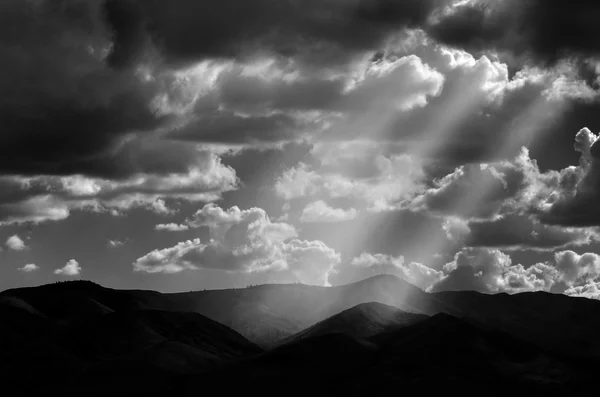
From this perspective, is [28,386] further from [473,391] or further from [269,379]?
[473,391]

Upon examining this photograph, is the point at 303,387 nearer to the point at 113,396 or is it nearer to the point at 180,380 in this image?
the point at 180,380

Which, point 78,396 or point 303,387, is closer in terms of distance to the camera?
point 78,396

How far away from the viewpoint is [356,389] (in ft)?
652

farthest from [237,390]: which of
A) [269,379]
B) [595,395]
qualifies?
[595,395]

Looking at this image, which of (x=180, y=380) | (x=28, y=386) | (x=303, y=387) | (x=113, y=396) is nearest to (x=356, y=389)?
(x=303, y=387)

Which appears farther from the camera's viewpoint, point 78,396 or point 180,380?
point 180,380

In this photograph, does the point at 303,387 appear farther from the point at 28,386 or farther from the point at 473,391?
the point at 28,386

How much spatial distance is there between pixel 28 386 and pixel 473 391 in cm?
9916

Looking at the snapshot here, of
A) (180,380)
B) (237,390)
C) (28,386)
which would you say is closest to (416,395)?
(237,390)

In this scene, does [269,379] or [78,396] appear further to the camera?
[269,379]

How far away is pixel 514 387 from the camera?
197 meters

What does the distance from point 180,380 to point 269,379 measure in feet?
67.2

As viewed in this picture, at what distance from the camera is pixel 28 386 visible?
637 feet

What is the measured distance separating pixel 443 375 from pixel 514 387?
17.0 m
